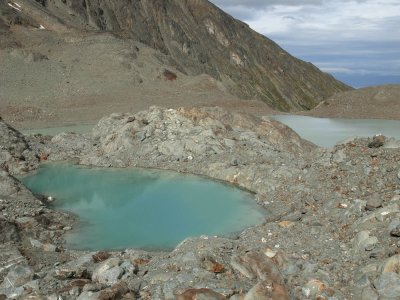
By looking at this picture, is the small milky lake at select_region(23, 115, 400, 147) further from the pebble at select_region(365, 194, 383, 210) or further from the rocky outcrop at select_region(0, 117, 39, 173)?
the pebble at select_region(365, 194, 383, 210)

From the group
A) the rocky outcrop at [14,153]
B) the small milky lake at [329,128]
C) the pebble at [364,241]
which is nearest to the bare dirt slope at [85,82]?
the small milky lake at [329,128]

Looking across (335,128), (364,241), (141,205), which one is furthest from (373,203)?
(335,128)

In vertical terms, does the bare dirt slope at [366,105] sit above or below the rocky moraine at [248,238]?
above

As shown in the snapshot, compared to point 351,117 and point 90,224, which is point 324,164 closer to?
point 90,224

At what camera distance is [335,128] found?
51.4m

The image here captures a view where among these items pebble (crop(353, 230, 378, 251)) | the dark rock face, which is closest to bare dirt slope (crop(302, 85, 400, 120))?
the dark rock face

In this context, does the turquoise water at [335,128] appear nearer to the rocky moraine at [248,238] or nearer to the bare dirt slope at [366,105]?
the bare dirt slope at [366,105]

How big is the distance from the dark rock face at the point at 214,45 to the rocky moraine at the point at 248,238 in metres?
63.5

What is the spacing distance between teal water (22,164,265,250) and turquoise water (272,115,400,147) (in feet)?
58.2

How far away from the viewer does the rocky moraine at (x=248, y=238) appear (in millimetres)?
12820

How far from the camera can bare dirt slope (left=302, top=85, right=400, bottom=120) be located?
61237 millimetres

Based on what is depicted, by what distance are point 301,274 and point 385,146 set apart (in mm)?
11510

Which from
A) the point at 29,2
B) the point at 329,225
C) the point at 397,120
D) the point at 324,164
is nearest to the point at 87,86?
the point at 29,2

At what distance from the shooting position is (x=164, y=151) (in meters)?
30.2
